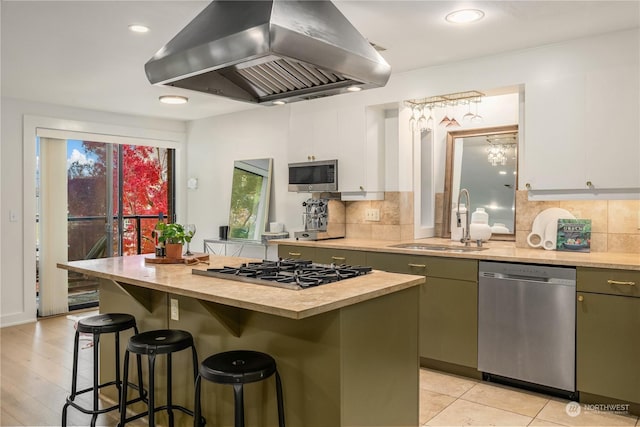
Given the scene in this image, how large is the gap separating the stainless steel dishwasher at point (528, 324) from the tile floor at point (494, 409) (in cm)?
12

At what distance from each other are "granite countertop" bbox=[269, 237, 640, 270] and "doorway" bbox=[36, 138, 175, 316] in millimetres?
2576

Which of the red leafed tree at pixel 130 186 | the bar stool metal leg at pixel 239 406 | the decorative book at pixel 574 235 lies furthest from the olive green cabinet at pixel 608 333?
the red leafed tree at pixel 130 186

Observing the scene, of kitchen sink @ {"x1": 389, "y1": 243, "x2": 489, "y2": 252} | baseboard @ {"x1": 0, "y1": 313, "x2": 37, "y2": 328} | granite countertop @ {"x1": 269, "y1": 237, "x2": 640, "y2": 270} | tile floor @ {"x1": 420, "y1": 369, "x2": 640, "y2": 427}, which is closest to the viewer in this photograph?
tile floor @ {"x1": 420, "y1": 369, "x2": 640, "y2": 427}

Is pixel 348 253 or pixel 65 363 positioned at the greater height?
pixel 348 253

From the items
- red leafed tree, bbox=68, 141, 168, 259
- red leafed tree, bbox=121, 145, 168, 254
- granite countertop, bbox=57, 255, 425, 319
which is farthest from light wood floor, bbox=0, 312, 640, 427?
red leafed tree, bbox=121, 145, 168, 254

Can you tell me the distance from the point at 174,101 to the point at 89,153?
6.32ft

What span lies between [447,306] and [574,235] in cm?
107

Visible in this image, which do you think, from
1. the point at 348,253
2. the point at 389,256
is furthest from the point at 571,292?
the point at 348,253

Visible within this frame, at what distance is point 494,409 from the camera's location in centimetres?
301

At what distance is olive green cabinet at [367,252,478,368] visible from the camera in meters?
3.47

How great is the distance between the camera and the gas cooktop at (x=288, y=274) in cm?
228

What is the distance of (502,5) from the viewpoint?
278 cm

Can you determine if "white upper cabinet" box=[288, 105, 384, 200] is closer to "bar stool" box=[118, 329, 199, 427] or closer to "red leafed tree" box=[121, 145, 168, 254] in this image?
"bar stool" box=[118, 329, 199, 427]

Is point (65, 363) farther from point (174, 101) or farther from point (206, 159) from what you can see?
point (206, 159)
